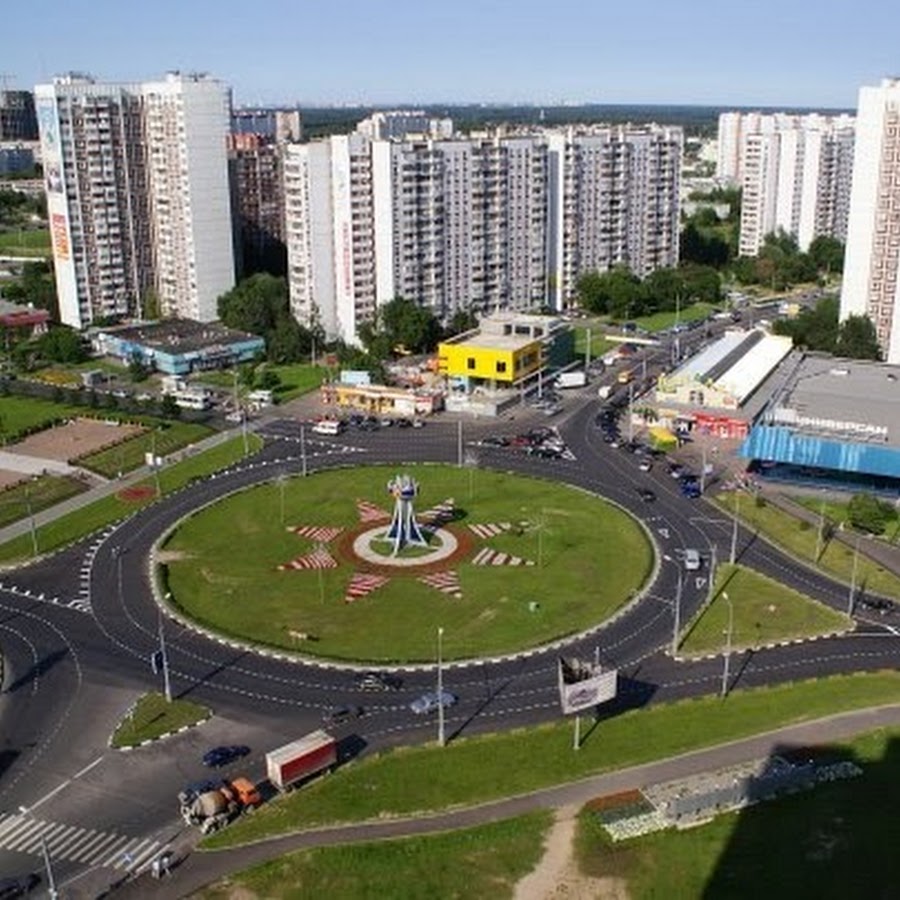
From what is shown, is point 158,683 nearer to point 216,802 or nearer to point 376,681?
point 376,681

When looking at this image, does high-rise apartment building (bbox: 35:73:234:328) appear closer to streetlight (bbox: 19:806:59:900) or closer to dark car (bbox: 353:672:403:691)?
dark car (bbox: 353:672:403:691)

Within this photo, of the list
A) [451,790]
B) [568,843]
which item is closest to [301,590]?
[451,790]

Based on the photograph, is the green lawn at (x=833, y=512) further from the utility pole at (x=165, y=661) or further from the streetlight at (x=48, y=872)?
the streetlight at (x=48, y=872)

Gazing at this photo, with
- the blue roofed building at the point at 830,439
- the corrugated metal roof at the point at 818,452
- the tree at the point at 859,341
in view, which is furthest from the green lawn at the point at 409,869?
the tree at the point at 859,341

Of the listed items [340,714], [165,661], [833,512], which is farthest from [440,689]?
[833,512]

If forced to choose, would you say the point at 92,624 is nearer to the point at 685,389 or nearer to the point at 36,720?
the point at 36,720

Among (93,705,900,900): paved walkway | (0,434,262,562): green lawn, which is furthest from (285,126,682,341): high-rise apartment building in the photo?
(93,705,900,900): paved walkway
